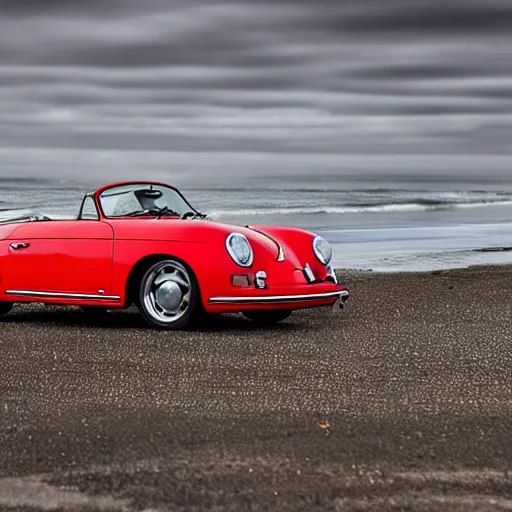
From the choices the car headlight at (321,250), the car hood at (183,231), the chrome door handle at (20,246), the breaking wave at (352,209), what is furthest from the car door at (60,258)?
the breaking wave at (352,209)

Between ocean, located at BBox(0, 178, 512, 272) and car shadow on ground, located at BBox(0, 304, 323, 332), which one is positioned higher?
car shadow on ground, located at BBox(0, 304, 323, 332)

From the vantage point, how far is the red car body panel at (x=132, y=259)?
8.39 m

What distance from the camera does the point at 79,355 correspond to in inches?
289

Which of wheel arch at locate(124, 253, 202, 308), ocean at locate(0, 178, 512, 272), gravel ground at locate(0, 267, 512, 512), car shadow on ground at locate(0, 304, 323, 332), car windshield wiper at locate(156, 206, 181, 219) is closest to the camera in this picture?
gravel ground at locate(0, 267, 512, 512)

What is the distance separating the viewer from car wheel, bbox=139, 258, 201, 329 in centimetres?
848

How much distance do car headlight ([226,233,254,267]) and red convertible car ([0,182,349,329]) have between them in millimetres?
11

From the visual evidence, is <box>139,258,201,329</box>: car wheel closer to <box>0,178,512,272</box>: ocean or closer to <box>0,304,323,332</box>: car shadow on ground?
<box>0,304,323,332</box>: car shadow on ground

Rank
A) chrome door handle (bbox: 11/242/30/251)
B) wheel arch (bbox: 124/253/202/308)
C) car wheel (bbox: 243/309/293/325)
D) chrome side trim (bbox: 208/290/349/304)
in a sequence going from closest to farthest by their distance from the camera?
chrome side trim (bbox: 208/290/349/304) → wheel arch (bbox: 124/253/202/308) → chrome door handle (bbox: 11/242/30/251) → car wheel (bbox: 243/309/293/325)

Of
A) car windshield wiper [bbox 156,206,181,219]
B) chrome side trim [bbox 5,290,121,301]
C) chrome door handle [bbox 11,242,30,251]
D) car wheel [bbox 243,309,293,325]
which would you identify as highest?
car windshield wiper [bbox 156,206,181,219]

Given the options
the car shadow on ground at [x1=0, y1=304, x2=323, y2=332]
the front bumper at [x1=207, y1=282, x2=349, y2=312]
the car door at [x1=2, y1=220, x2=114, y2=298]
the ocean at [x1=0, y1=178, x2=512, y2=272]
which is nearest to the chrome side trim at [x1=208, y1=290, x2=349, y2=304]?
the front bumper at [x1=207, y1=282, x2=349, y2=312]

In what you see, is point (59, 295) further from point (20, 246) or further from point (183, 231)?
point (183, 231)

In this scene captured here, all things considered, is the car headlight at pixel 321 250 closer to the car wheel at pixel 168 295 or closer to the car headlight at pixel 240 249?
the car headlight at pixel 240 249

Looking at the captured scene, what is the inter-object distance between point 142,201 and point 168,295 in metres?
1.30


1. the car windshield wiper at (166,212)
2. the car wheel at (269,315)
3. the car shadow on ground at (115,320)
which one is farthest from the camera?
the car windshield wiper at (166,212)
